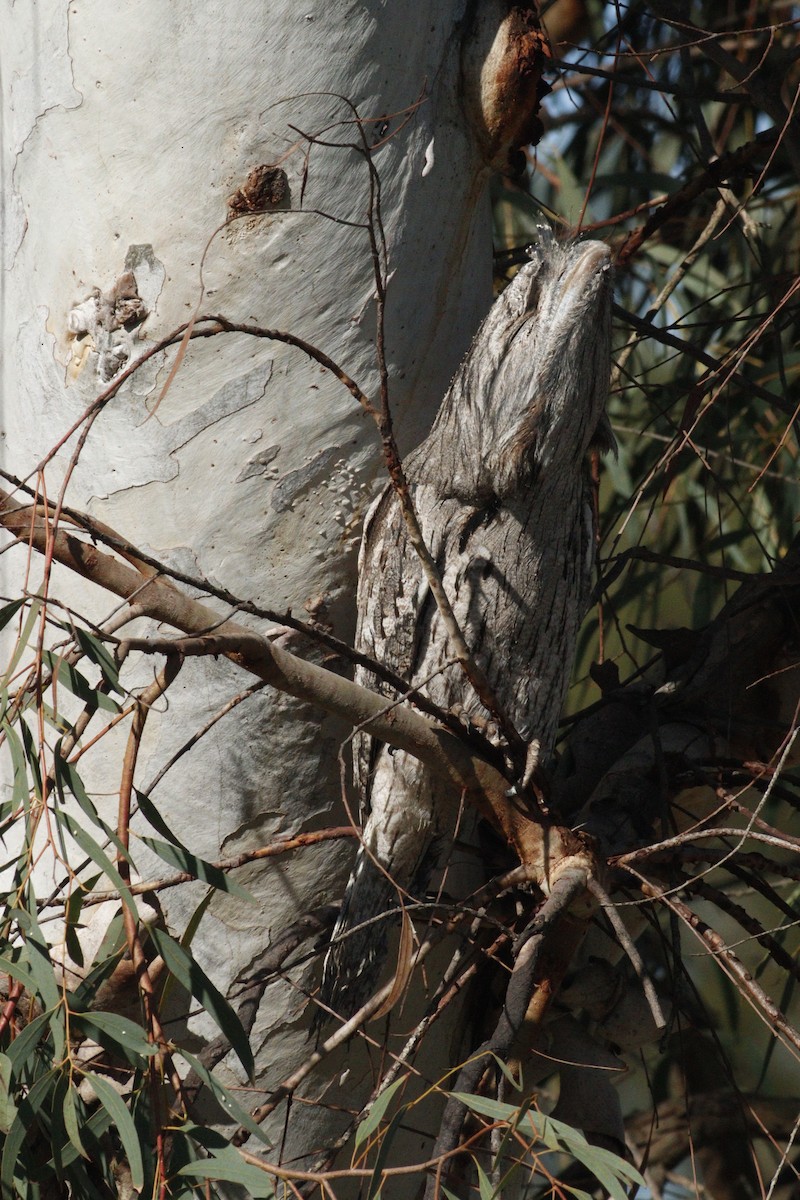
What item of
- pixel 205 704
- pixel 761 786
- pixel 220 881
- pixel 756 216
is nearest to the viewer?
pixel 220 881

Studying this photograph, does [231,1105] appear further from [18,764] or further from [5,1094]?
[18,764]

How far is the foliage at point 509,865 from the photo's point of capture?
41.4 inches

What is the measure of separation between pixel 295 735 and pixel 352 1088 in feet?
1.62

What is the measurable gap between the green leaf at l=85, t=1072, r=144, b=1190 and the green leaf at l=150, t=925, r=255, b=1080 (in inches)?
4.5

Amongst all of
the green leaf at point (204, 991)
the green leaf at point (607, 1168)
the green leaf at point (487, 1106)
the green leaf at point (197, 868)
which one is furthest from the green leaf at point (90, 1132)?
the green leaf at point (607, 1168)

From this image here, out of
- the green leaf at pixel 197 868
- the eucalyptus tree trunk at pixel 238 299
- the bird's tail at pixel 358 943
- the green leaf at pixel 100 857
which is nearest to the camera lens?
the green leaf at pixel 100 857

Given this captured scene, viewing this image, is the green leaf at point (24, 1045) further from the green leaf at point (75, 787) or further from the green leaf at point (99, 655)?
the green leaf at point (99, 655)

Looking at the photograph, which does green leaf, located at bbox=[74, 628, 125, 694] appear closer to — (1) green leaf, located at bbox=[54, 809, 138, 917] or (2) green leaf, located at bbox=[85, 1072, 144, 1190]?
(1) green leaf, located at bbox=[54, 809, 138, 917]

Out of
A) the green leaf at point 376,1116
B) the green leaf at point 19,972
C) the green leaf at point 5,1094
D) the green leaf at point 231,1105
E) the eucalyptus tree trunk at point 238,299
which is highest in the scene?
the eucalyptus tree trunk at point 238,299

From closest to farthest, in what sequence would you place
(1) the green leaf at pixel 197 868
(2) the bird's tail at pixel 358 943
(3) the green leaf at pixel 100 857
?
(3) the green leaf at pixel 100 857 → (1) the green leaf at pixel 197 868 → (2) the bird's tail at pixel 358 943

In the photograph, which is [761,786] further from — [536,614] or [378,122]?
[378,122]

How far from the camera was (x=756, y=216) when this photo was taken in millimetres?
3129

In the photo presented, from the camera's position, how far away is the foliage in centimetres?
105

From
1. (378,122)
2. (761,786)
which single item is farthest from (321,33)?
(761,786)
